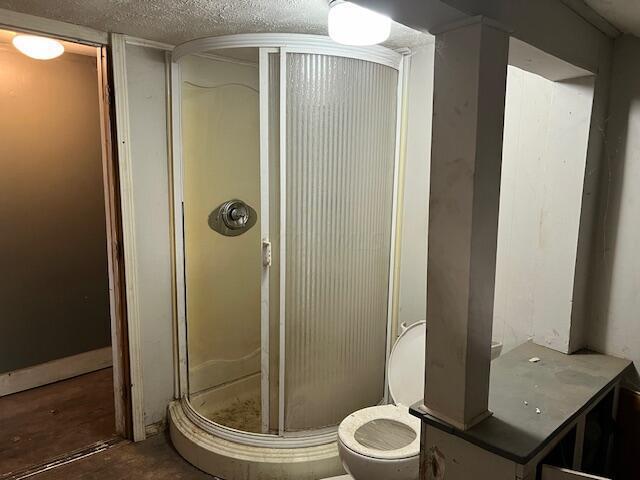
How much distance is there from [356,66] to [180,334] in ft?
5.25

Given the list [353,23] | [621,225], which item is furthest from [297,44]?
[621,225]

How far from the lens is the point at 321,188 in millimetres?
2041

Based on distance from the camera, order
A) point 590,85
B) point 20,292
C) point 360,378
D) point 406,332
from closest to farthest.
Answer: point 590,85 → point 406,332 → point 360,378 → point 20,292

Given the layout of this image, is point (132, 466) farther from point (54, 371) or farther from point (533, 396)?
point (533, 396)

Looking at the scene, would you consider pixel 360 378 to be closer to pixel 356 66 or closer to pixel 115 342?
pixel 115 342

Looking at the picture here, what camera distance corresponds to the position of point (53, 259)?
298cm

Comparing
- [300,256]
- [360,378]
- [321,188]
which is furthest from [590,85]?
[360,378]

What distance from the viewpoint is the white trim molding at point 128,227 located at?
7.00 ft

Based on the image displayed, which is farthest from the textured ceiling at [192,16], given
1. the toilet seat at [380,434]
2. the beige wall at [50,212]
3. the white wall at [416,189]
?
the toilet seat at [380,434]

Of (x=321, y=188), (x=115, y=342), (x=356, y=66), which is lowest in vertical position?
(x=115, y=342)

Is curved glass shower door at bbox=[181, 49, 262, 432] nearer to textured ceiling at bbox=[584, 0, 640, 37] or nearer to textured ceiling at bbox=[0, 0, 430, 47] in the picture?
textured ceiling at bbox=[0, 0, 430, 47]

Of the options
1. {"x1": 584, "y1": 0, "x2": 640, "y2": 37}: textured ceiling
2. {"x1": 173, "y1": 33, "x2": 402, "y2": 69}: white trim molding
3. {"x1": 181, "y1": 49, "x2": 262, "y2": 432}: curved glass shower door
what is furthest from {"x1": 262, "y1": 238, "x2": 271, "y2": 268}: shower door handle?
{"x1": 584, "y1": 0, "x2": 640, "y2": 37}: textured ceiling

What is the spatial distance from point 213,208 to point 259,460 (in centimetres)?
129

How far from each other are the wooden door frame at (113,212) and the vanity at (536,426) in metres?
1.58
